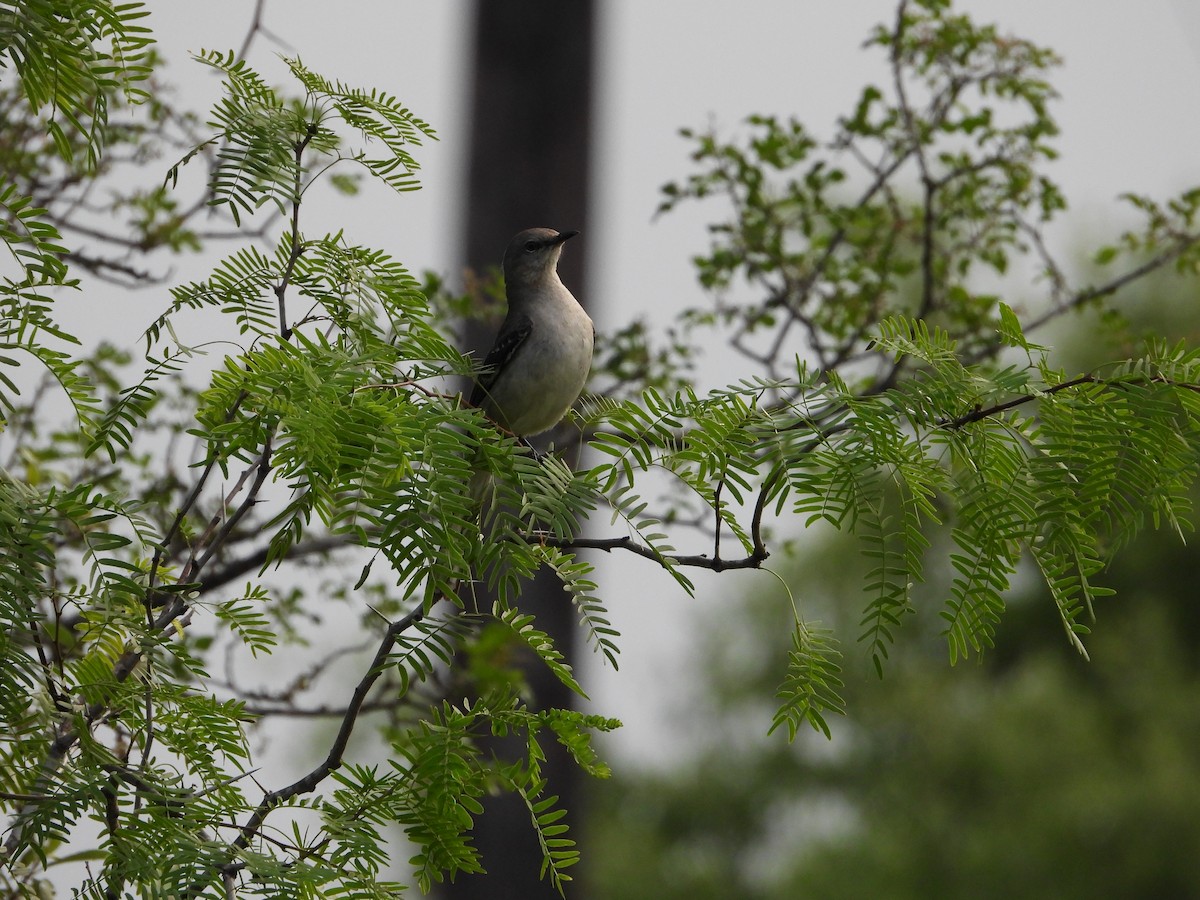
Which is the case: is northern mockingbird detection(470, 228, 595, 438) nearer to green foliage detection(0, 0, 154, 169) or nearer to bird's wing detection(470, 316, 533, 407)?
bird's wing detection(470, 316, 533, 407)

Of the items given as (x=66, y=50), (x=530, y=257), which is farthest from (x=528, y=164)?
(x=66, y=50)

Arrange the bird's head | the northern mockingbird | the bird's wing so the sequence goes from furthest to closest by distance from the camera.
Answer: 1. the bird's head
2. the bird's wing
3. the northern mockingbird

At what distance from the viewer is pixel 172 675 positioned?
2.18 m

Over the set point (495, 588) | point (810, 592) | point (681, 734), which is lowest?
point (495, 588)

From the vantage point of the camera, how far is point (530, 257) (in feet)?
17.3

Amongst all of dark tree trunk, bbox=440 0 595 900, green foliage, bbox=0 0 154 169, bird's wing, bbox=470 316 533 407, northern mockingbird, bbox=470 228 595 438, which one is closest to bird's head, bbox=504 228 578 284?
northern mockingbird, bbox=470 228 595 438

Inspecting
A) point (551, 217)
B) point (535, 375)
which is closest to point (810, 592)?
point (551, 217)

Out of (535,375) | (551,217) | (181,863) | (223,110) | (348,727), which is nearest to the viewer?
(181,863)

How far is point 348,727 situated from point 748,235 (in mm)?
4151

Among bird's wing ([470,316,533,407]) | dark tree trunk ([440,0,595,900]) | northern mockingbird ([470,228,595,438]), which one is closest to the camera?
northern mockingbird ([470,228,595,438])

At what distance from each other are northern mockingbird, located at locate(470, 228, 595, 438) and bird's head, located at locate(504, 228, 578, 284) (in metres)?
Result: 0.09

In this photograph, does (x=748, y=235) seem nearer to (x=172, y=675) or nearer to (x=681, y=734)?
(x=172, y=675)

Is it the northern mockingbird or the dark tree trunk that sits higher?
the dark tree trunk

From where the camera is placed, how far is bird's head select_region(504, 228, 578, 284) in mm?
5258
